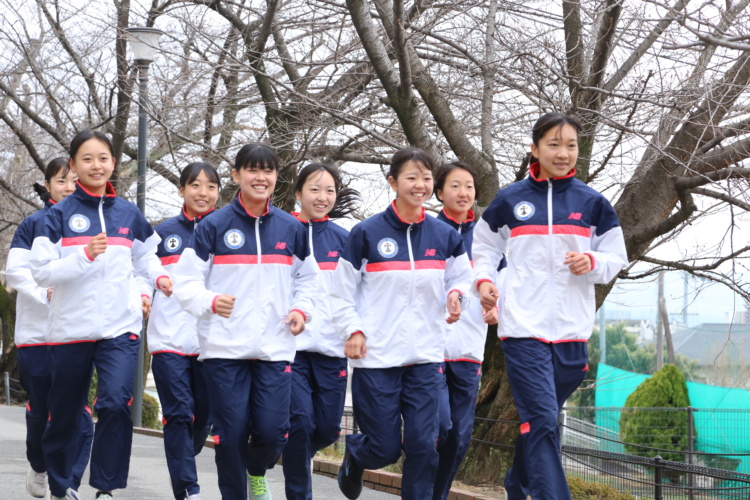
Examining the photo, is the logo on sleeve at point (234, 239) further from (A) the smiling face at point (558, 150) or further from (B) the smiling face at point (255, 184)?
(A) the smiling face at point (558, 150)

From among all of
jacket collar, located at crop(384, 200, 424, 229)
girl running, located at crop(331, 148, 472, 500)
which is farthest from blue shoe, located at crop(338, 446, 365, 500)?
jacket collar, located at crop(384, 200, 424, 229)

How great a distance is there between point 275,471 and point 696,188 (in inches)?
186

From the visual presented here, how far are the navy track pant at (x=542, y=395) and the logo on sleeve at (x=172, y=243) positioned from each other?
112 inches

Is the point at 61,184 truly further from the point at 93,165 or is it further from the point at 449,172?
the point at 449,172

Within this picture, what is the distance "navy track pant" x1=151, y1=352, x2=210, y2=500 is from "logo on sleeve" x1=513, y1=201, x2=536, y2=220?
2.30 metres

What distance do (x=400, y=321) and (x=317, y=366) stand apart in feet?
3.98

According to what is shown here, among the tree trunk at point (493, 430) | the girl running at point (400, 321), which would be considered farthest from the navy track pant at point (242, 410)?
the tree trunk at point (493, 430)

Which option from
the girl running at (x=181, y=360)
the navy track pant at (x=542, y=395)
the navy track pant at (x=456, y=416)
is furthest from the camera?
the girl running at (x=181, y=360)

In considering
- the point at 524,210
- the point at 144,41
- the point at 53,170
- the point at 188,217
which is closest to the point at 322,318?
the point at 188,217

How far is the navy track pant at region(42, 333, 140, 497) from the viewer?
5.95 meters

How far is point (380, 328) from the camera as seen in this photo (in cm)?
552

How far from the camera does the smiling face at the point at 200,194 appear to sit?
284 inches

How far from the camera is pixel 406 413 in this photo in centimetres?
558

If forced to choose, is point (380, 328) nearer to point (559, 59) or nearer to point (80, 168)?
point (80, 168)
